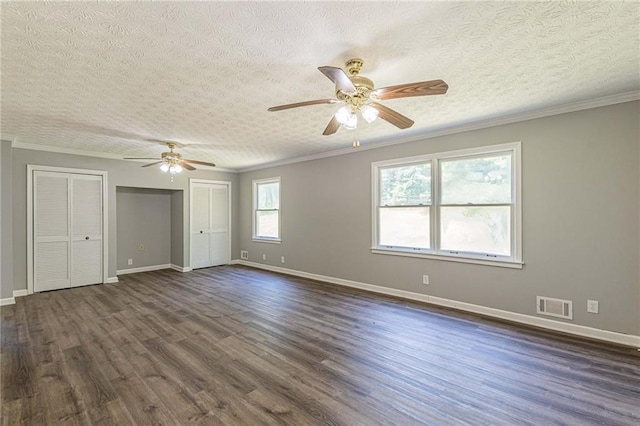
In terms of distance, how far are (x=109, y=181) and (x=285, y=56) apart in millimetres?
5360

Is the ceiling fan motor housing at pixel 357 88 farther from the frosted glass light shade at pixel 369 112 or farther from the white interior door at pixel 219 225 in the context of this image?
the white interior door at pixel 219 225

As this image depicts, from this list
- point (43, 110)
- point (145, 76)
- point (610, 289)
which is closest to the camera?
point (145, 76)

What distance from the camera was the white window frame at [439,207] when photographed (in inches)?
141

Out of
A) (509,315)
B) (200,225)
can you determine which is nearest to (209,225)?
(200,225)

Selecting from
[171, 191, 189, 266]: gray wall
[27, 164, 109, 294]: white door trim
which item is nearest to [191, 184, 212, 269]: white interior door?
[171, 191, 189, 266]: gray wall

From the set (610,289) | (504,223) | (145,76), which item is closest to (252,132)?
(145,76)

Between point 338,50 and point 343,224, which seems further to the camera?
point 343,224

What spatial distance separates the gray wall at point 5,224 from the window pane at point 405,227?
19.2ft

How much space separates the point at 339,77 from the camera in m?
1.85

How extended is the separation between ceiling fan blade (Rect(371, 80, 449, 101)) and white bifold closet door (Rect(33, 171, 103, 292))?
5888mm

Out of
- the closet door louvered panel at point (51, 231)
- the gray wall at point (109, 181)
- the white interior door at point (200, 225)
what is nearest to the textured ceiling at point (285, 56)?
the gray wall at point (109, 181)

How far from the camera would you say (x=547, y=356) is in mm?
2727

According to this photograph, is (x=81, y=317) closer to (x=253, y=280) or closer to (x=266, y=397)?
(x=253, y=280)

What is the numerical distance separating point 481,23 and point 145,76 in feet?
8.63
